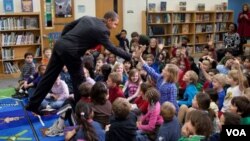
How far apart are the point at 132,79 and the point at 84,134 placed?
1.82 meters

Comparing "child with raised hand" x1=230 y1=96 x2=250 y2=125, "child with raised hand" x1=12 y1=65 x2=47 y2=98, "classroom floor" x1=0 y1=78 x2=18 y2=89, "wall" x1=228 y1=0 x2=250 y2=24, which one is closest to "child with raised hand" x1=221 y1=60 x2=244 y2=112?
"child with raised hand" x1=230 y1=96 x2=250 y2=125

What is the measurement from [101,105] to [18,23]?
4731 millimetres

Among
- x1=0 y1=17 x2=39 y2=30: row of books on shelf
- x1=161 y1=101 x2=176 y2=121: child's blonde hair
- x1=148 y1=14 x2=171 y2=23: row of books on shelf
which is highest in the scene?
x1=148 y1=14 x2=171 y2=23: row of books on shelf

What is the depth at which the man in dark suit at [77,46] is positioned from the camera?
289 centimetres

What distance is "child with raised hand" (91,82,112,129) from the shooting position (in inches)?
113

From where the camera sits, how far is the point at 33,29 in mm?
7059

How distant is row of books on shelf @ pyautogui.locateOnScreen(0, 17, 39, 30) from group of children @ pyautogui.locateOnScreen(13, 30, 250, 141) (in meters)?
2.09

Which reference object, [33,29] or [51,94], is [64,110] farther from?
[33,29]

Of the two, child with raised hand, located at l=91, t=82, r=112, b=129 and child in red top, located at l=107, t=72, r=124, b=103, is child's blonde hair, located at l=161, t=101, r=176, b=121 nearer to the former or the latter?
child with raised hand, located at l=91, t=82, r=112, b=129

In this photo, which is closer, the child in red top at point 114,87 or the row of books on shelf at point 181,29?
the child in red top at point 114,87

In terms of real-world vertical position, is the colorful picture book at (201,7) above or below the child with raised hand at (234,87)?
above

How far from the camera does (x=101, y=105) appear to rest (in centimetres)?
296

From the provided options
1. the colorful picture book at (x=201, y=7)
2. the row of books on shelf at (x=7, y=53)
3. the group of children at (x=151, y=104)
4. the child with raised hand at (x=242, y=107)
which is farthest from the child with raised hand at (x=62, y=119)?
the colorful picture book at (x=201, y=7)

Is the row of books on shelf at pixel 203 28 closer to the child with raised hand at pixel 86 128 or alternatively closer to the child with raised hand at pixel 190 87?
the child with raised hand at pixel 190 87
